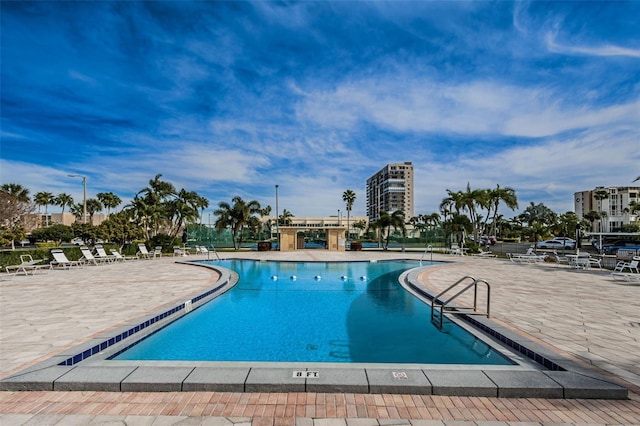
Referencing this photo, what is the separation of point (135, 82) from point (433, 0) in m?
13.3

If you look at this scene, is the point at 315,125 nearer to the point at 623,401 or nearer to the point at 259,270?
the point at 259,270

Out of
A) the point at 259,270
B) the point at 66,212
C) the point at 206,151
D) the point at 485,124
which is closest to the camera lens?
the point at 259,270

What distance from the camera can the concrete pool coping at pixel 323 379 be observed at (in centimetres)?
301

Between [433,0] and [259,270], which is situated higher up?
[433,0]

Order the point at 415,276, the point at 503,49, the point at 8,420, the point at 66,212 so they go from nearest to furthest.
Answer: the point at 8,420
the point at 415,276
the point at 503,49
the point at 66,212

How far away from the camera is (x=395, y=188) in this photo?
102m

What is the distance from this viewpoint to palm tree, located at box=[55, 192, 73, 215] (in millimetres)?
67750

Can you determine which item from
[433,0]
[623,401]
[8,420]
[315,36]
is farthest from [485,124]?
[8,420]

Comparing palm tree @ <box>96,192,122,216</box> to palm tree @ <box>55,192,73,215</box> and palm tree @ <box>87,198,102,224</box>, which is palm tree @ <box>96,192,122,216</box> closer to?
palm tree @ <box>87,198,102,224</box>

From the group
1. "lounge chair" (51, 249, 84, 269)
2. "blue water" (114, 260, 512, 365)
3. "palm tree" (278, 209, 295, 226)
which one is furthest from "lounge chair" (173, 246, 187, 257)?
"palm tree" (278, 209, 295, 226)

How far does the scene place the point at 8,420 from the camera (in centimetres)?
258

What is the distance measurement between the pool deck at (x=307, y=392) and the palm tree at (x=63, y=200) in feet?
251

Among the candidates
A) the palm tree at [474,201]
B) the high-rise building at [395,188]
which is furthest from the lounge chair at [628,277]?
the high-rise building at [395,188]

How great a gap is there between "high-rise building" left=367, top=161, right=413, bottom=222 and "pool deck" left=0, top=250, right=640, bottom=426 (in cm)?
9347
